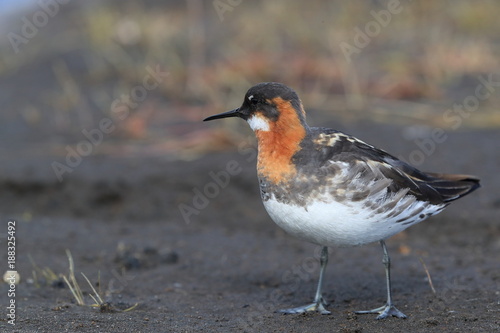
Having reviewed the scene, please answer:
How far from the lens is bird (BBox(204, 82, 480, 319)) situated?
4.68 metres

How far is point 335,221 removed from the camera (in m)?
4.64

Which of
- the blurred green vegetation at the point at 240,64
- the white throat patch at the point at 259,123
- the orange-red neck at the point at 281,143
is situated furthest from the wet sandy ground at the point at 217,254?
the white throat patch at the point at 259,123

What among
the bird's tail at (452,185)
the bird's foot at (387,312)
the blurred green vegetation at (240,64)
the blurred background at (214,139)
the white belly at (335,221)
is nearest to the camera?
the white belly at (335,221)

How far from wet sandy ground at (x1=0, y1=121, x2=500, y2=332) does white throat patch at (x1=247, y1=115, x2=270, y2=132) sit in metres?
1.30

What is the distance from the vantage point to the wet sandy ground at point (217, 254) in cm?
483

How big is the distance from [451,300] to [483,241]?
Result: 6.16ft

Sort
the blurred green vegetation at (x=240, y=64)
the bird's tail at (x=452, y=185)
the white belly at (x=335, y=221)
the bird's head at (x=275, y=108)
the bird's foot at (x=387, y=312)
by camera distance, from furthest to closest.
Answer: the blurred green vegetation at (x=240, y=64)
the bird's tail at (x=452, y=185)
the bird's head at (x=275, y=108)
the bird's foot at (x=387, y=312)
the white belly at (x=335, y=221)

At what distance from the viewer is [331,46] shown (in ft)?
39.3

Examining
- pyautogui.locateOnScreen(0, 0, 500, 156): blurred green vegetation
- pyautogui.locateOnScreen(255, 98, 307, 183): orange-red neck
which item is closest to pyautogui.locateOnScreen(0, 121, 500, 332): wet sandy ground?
pyautogui.locateOnScreen(255, 98, 307, 183): orange-red neck

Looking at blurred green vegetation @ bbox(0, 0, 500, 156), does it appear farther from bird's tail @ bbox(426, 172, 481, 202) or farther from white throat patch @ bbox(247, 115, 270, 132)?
bird's tail @ bbox(426, 172, 481, 202)

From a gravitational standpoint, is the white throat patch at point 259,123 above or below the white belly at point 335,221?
above

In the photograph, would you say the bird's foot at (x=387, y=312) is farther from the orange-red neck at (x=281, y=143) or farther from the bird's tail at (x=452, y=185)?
the orange-red neck at (x=281, y=143)

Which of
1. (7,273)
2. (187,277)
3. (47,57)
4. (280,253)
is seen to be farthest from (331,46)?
(7,273)

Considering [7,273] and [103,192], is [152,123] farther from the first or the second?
[7,273]
